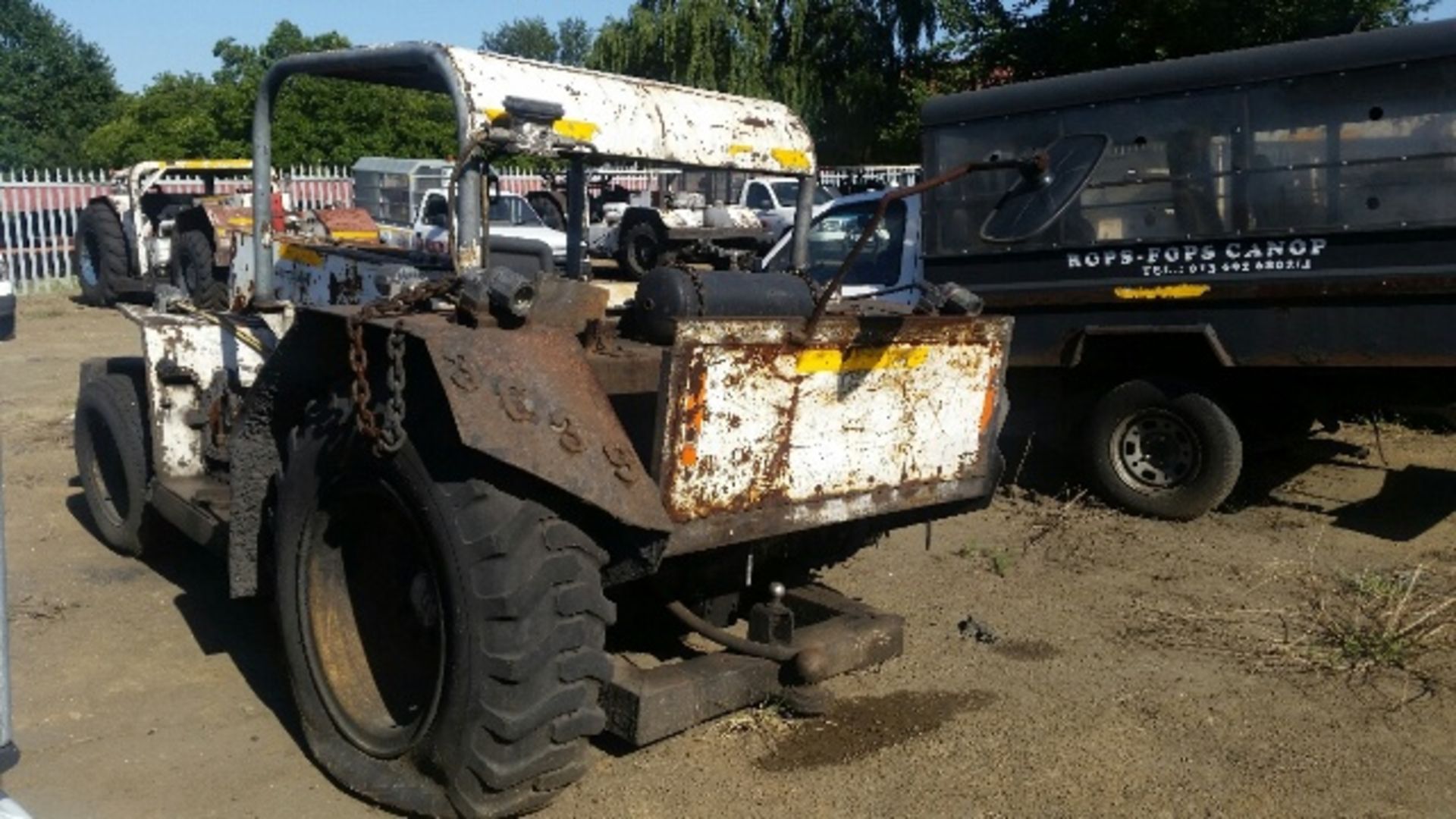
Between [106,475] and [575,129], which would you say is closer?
[575,129]

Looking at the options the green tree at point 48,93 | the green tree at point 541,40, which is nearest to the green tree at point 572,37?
the green tree at point 541,40

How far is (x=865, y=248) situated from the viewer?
7.97 metres

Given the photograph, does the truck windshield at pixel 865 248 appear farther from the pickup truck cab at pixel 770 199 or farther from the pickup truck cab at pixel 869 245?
the pickup truck cab at pixel 770 199

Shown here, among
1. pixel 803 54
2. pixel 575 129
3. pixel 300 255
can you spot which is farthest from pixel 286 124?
pixel 575 129

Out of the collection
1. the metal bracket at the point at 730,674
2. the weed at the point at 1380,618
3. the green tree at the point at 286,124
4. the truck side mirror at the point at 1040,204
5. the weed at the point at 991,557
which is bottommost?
the weed at the point at 991,557

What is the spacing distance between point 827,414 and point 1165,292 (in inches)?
148

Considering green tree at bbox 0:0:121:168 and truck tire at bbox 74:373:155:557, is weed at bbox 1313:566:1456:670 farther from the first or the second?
green tree at bbox 0:0:121:168

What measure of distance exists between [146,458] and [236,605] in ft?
2.36

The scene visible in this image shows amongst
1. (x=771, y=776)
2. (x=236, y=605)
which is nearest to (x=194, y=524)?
(x=236, y=605)

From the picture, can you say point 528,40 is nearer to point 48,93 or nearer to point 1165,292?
point 48,93

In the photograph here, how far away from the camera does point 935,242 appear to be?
7.61 meters

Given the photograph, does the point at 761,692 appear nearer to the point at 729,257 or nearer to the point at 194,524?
the point at 194,524

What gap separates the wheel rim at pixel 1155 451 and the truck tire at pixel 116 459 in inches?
191

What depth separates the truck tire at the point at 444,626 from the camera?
121 inches
